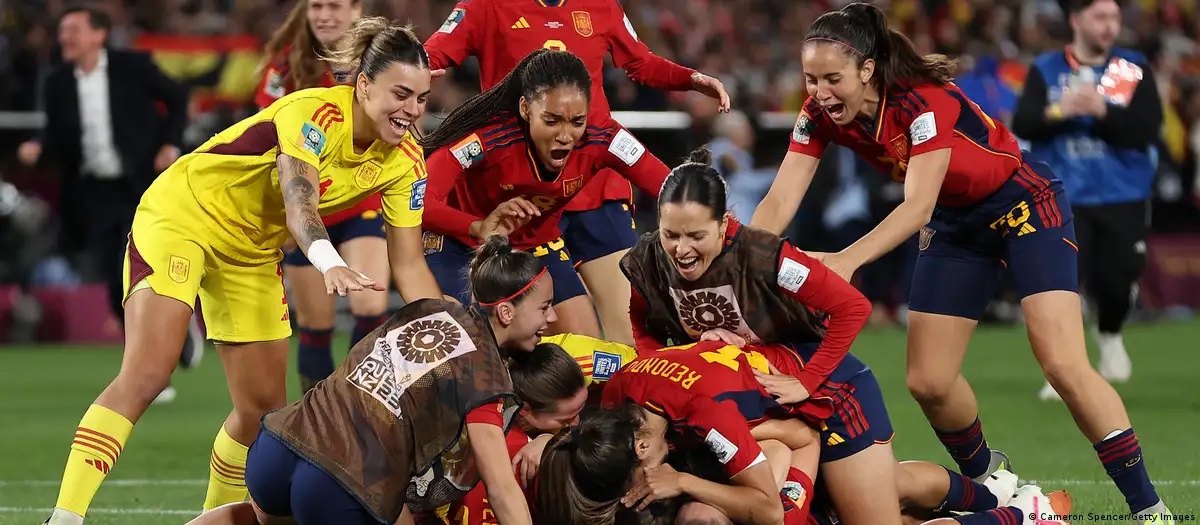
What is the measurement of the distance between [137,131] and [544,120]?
4.81 m

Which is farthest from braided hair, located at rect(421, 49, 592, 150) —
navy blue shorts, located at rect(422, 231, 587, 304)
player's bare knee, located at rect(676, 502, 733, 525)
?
player's bare knee, located at rect(676, 502, 733, 525)

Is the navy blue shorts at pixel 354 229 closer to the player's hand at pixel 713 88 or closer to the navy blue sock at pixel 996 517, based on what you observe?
the player's hand at pixel 713 88

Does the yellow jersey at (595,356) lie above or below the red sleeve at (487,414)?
below

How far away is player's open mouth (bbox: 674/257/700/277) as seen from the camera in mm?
5215

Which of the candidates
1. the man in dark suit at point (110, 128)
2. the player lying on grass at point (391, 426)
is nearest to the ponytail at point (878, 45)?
the player lying on grass at point (391, 426)

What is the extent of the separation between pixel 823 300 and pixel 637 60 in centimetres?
241

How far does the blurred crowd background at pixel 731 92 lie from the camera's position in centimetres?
1343

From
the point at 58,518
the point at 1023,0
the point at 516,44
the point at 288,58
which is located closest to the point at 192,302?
the point at 58,518

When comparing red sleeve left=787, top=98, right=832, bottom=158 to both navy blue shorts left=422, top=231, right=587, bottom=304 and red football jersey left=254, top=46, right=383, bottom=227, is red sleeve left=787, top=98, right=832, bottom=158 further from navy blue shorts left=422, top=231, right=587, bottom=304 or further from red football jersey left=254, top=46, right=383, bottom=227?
red football jersey left=254, top=46, right=383, bottom=227

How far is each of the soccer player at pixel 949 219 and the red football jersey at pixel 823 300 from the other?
0.81 feet

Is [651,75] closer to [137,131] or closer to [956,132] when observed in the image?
[956,132]

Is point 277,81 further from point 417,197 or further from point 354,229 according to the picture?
point 417,197

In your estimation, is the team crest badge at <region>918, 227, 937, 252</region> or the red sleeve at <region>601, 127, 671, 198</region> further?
the red sleeve at <region>601, 127, 671, 198</region>

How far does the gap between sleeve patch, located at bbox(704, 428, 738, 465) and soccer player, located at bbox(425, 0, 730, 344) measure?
2.08 m
